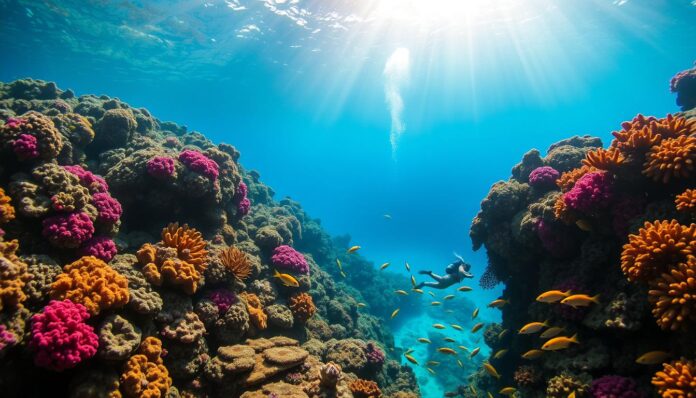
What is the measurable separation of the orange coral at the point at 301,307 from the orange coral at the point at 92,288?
4.74 m

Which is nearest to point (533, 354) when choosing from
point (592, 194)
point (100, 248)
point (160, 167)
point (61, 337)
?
point (592, 194)

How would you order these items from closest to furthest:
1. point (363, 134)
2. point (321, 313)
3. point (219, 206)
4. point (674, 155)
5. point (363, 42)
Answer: point (674, 155), point (219, 206), point (321, 313), point (363, 42), point (363, 134)

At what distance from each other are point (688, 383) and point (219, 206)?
33.0ft

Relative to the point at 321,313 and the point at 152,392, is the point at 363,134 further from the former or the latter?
the point at 152,392

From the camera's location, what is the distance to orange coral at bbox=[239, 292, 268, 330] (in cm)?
742

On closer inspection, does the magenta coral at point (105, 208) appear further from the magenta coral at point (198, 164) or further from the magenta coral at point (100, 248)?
the magenta coral at point (198, 164)

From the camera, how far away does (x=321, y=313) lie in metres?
12.4

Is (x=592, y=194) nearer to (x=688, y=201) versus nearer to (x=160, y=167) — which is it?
(x=688, y=201)

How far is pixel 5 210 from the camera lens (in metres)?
4.80

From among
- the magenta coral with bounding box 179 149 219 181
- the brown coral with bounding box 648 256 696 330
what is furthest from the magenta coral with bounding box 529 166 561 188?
the magenta coral with bounding box 179 149 219 181

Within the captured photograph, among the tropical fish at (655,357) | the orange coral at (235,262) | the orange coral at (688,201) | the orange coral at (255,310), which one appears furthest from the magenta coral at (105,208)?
the orange coral at (688,201)

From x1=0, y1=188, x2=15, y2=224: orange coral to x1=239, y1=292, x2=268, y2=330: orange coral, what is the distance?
4513 mm

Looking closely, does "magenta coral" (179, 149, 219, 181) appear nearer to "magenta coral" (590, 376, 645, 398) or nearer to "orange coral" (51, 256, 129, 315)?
"orange coral" (51, 256, 129, 315)

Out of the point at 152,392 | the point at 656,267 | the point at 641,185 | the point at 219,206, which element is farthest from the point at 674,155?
the point at 219,206
